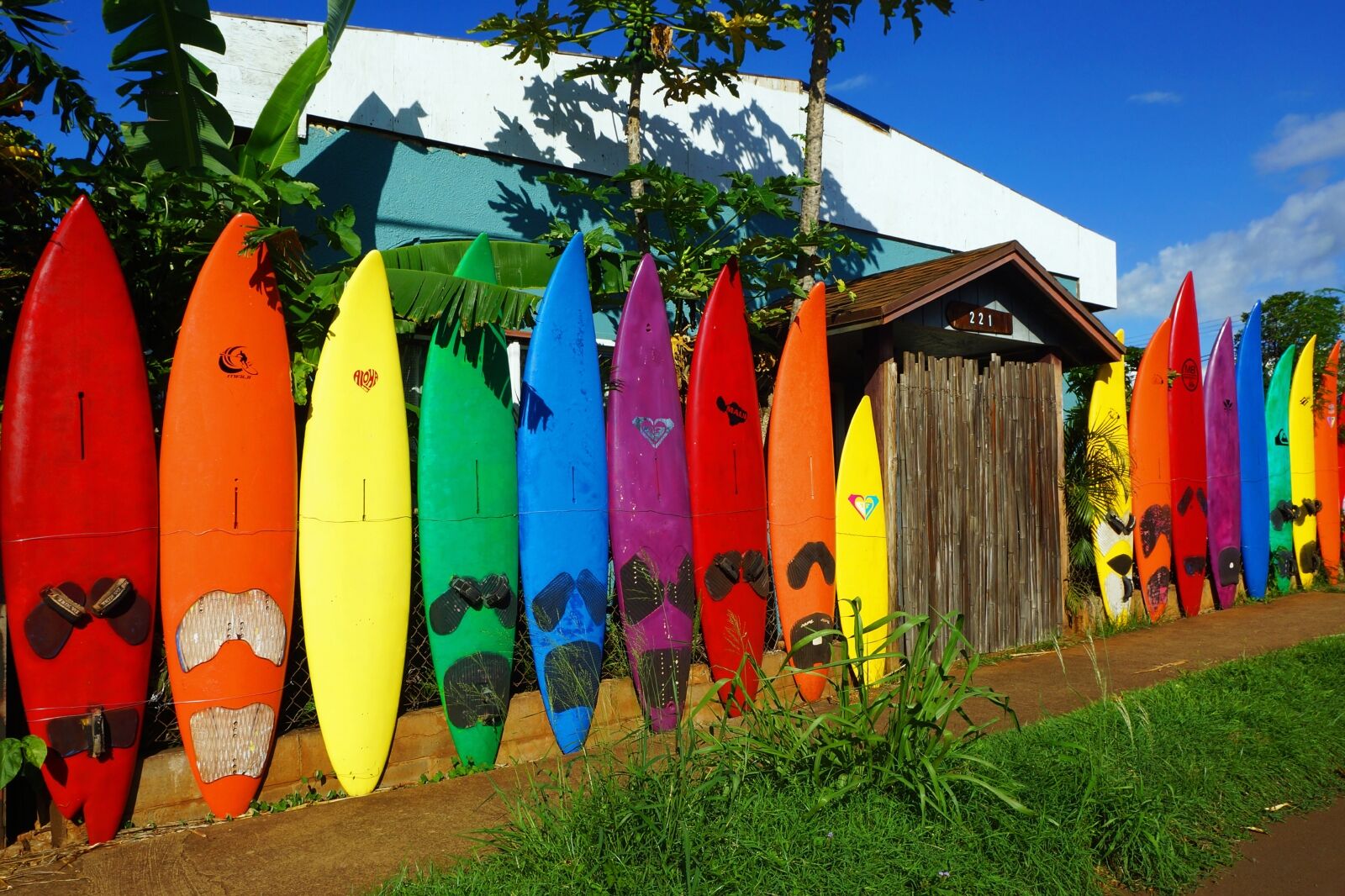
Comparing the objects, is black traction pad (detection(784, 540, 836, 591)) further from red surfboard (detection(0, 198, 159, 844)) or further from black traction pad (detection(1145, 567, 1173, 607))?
black traction pad (detection(1145, 567, 1173, 607))

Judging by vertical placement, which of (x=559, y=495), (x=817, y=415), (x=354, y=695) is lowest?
(x=354, y=695)

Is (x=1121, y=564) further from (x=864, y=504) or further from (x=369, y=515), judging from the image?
(x=369, y=515)

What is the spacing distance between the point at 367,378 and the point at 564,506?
44.3 inches

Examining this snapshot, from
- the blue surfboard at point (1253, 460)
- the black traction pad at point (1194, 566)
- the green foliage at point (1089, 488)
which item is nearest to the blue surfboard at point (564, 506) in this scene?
the green foliage at point (1089, 488)

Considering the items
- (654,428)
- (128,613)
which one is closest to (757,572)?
(654,428)

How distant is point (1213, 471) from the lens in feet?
25.8

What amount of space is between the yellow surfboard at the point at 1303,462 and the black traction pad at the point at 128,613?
367 inches

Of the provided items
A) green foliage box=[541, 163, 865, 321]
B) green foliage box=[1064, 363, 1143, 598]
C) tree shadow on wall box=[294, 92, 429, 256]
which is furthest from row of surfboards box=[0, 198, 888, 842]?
green foliage box=[1064, 363, 1143, 598]

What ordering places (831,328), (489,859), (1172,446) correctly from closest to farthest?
(489,859) → (831,328) → (1172,446)

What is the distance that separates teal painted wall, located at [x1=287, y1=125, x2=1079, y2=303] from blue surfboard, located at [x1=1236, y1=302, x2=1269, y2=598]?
19.3 ft

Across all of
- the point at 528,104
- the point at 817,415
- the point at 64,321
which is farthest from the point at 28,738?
the point at 528,104

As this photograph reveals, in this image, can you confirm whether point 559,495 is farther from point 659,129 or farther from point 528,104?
point 659,129

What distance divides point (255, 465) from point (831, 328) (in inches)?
141

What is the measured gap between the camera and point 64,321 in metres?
3.50
